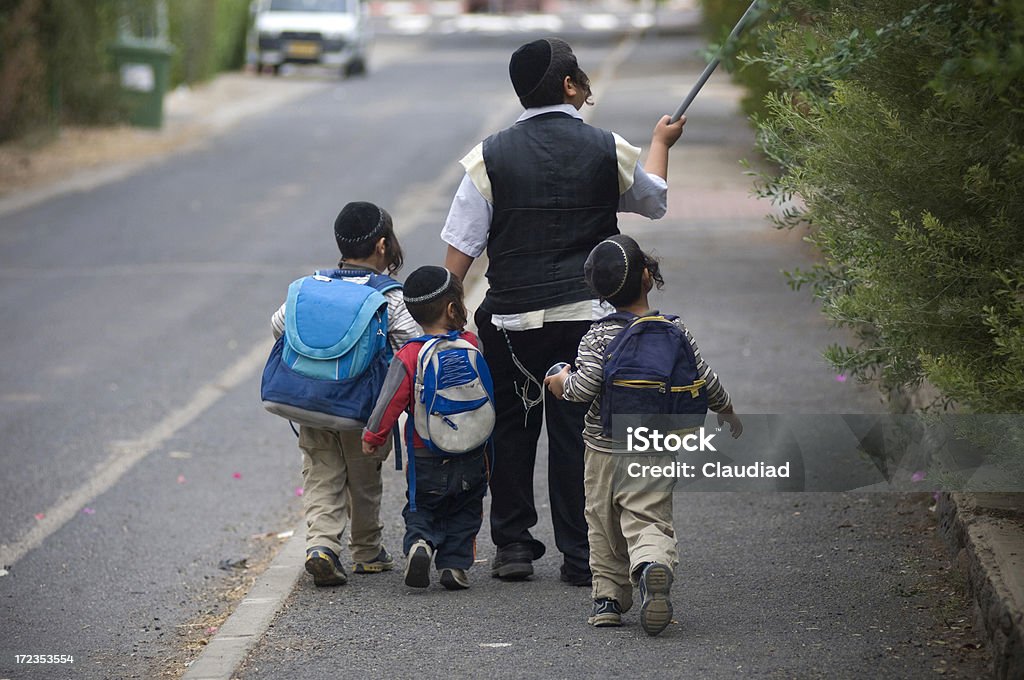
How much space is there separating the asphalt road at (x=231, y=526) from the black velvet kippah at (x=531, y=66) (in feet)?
6.14

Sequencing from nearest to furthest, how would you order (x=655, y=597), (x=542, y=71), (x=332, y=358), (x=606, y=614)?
(x=655, y=597), (x=606, y=614), (x=542, y=71), (x=332, y=358)

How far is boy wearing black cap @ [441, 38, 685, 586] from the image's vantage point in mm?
4969

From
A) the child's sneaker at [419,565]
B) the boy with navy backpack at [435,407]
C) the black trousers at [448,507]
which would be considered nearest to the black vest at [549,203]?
the boy with navy backpack at [435,407]

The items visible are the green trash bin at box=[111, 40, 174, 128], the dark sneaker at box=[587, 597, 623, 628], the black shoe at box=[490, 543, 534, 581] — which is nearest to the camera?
the dark sneaker at box=[587, 597, 623, 628]

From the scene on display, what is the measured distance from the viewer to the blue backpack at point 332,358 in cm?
518

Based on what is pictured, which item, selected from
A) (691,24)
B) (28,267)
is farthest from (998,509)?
(691,24)

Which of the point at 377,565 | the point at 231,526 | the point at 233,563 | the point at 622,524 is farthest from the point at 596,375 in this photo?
the point at 231,526

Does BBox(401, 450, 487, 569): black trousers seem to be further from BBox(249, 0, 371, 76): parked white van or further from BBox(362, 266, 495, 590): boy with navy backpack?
BBox(249, 0, 371, 76): parked white van

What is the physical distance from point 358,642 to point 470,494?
77 centimetres

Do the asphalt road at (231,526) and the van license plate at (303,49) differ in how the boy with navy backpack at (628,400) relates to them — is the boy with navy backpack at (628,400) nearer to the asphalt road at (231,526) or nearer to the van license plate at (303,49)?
the asphalt road at (231,526)

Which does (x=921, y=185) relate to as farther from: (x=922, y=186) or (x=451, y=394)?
(x=451, y=394)

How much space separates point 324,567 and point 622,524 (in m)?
1.27

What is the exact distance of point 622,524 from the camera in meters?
4.60

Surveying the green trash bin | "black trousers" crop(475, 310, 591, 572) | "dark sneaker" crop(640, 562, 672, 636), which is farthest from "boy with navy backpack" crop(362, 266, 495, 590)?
the green trash bin
